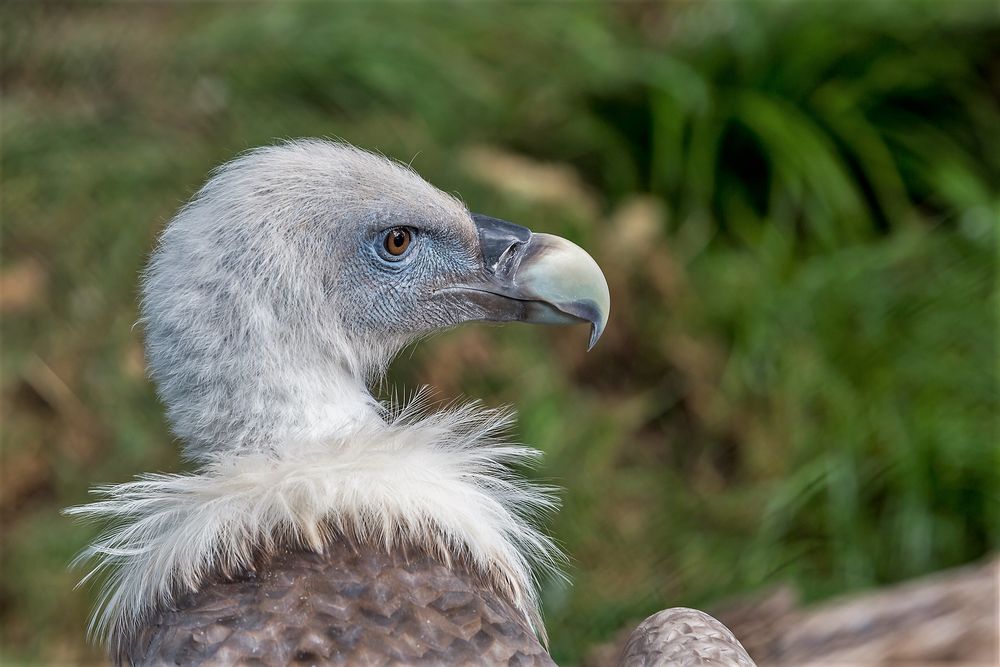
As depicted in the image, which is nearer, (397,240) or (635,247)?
(397,240)

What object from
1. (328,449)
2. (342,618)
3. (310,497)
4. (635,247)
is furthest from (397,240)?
(635,247)

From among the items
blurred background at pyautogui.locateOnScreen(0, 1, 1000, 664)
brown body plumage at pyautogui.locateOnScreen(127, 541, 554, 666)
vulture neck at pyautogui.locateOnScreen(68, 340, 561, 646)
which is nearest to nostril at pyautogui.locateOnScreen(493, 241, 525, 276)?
vulture neck at pyautogui.locateOnScreen(68, 340, 561, 646)

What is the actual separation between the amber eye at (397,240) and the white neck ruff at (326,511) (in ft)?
0.97

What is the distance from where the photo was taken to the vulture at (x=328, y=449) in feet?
6.36

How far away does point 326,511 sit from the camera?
204cm

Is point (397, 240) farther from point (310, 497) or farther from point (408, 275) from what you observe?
point (310, 497)

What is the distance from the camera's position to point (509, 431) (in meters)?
4.36

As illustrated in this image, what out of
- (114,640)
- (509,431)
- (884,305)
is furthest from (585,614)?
(114,640)

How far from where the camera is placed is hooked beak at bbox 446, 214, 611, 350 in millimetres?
2344

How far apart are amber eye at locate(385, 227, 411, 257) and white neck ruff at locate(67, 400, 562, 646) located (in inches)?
11.7

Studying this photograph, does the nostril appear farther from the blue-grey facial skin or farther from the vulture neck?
the vulture neck

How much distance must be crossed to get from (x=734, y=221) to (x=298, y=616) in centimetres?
382

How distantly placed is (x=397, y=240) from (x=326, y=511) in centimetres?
59

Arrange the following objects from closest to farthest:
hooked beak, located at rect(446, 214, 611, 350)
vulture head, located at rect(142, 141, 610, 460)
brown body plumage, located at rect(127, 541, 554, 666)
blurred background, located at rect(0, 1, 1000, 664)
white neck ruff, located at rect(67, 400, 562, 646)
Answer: brown body plumage, located at rect(127, 541, 554, 666) < white neck ruff, located at rect(67, 400, 562, 646) < vulture head, located at rect(142, 141, 610, 460) < hooked beak, located at rect(446, 214, 611, 350) < blurred background, located at rect(0, 1, 1000, 664)
